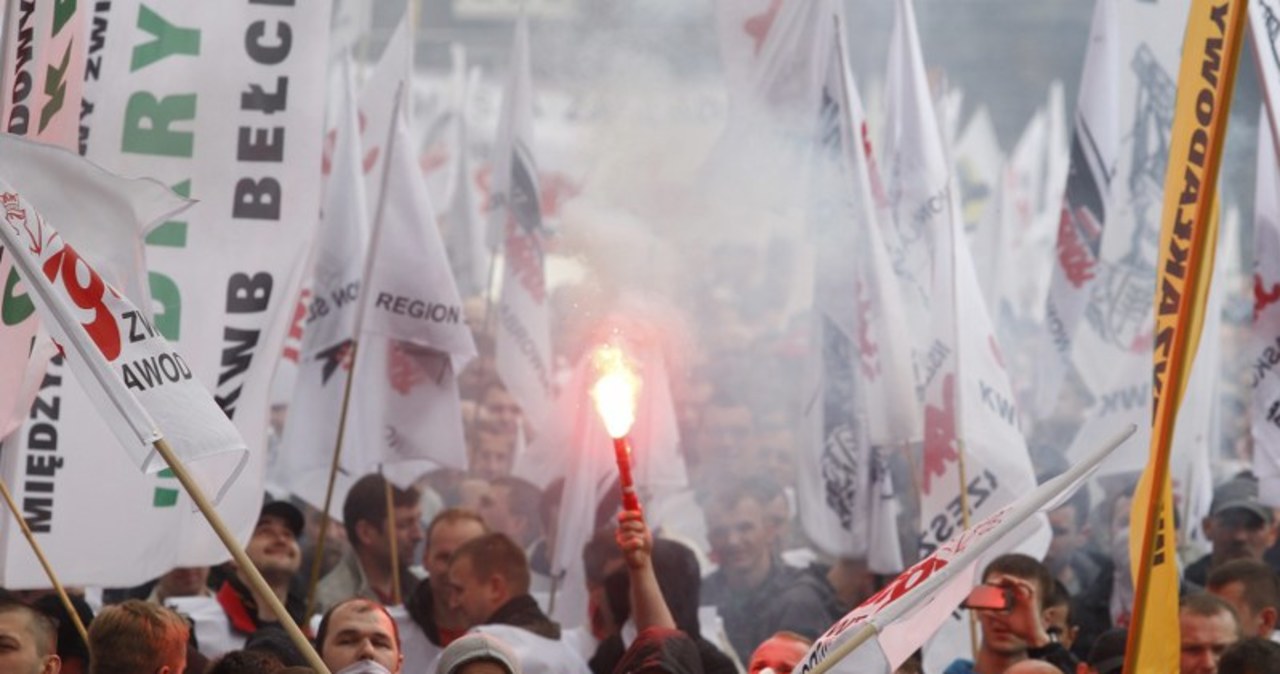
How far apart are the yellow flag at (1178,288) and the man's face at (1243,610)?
2005 mm

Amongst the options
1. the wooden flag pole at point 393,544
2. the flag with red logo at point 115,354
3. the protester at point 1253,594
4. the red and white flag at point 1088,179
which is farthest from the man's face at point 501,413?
the flag with red logo at point 115,354

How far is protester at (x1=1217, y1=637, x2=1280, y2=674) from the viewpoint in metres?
5.86

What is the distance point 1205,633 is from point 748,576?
2.77m

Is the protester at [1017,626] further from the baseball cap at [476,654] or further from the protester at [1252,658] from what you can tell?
the baseball cap at [476,654]

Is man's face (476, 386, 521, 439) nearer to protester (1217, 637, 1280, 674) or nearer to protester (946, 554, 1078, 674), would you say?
protester (946, 554, 1078, 674)

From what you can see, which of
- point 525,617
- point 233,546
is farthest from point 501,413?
point 233,546

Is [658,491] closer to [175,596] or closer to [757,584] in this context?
[757,584]

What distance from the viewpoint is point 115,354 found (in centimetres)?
475

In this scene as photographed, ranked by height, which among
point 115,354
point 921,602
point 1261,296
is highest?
point 115,354

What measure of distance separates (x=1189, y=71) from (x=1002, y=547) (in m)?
1.28

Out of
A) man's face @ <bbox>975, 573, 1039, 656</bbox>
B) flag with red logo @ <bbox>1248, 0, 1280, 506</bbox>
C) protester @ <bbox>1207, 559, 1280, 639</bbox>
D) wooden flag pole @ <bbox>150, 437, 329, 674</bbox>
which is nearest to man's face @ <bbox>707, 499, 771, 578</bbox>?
flag with red logo @ <bbox>1248, 0, 1280, 506</bbox>

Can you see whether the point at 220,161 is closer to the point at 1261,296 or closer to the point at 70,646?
the point at 70,646

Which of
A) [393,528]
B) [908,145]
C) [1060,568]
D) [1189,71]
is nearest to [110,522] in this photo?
[393,528]

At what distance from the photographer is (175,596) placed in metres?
7.79
